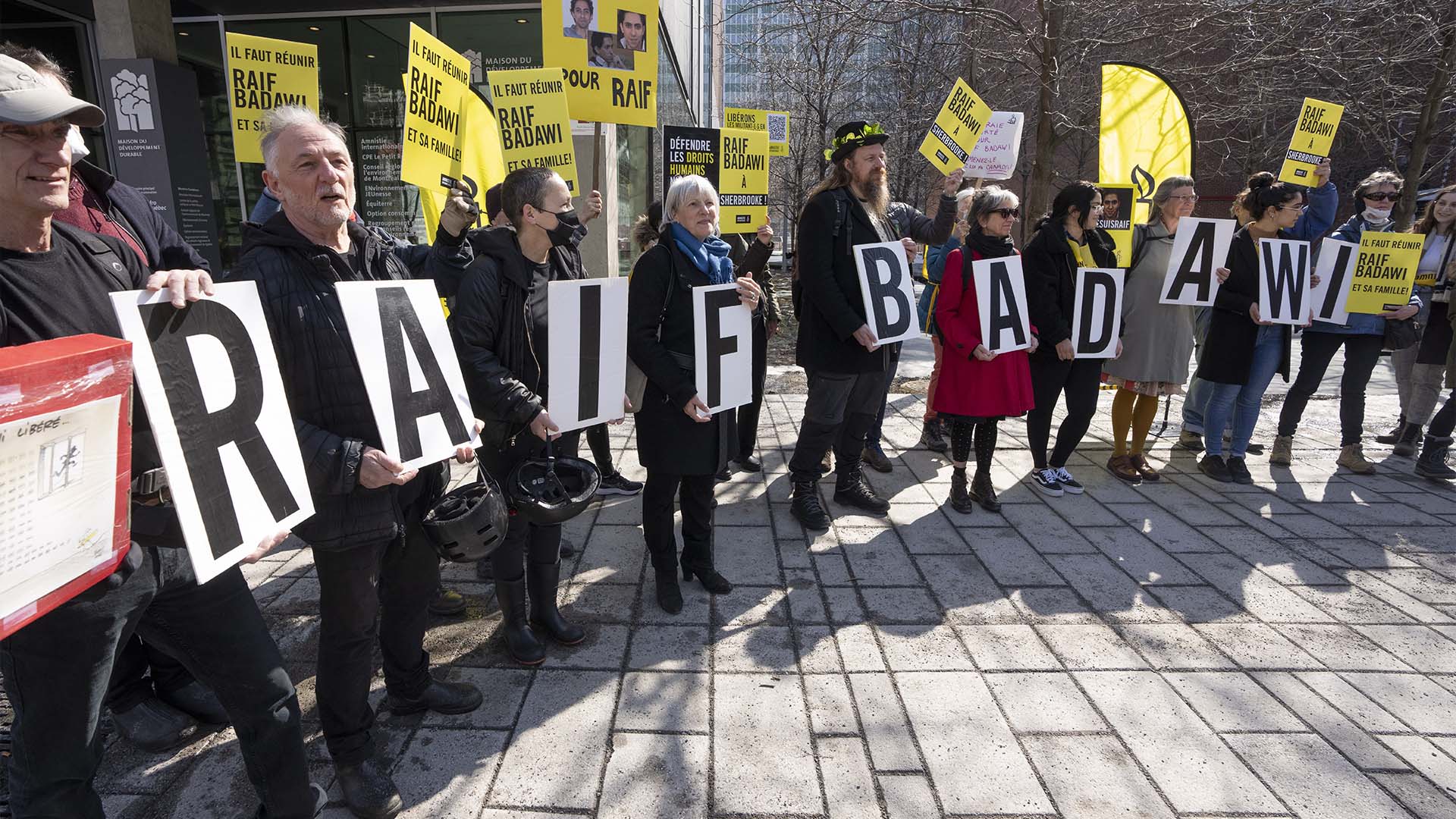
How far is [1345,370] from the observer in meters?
5.74

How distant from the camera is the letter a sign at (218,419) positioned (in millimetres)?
→ 1496

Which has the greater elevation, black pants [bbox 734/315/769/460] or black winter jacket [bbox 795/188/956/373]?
black winter jacket [bbox 795/188/956/373]

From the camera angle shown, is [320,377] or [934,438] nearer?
[320,377]

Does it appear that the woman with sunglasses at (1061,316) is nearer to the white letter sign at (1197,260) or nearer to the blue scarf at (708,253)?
the white letter sign at (1197,260)

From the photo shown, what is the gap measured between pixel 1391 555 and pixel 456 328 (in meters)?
5.31

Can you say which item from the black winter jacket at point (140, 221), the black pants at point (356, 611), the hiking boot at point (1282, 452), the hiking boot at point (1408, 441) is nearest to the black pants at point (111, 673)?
the black pants at point (356, 611)

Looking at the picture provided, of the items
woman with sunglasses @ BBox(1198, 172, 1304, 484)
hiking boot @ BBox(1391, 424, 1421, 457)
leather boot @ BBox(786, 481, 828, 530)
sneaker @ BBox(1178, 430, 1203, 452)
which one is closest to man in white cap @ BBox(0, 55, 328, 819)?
leather boot @ BBox(786, 481, 828, 530)

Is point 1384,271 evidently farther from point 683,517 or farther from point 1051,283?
point 683,517

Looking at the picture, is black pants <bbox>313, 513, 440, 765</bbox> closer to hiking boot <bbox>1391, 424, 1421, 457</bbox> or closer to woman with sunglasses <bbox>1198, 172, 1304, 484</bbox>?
woman with sunglasses <bbox>1198, 172, 1304, 484</bbox>

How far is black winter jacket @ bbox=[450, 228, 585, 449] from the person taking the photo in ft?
8.61

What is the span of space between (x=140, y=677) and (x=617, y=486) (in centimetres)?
288

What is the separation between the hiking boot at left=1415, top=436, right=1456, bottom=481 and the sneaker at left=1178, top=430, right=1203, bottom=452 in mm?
1442

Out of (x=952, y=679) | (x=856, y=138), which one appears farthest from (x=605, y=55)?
(x=952, y=679)

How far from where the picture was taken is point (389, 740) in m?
2.52
